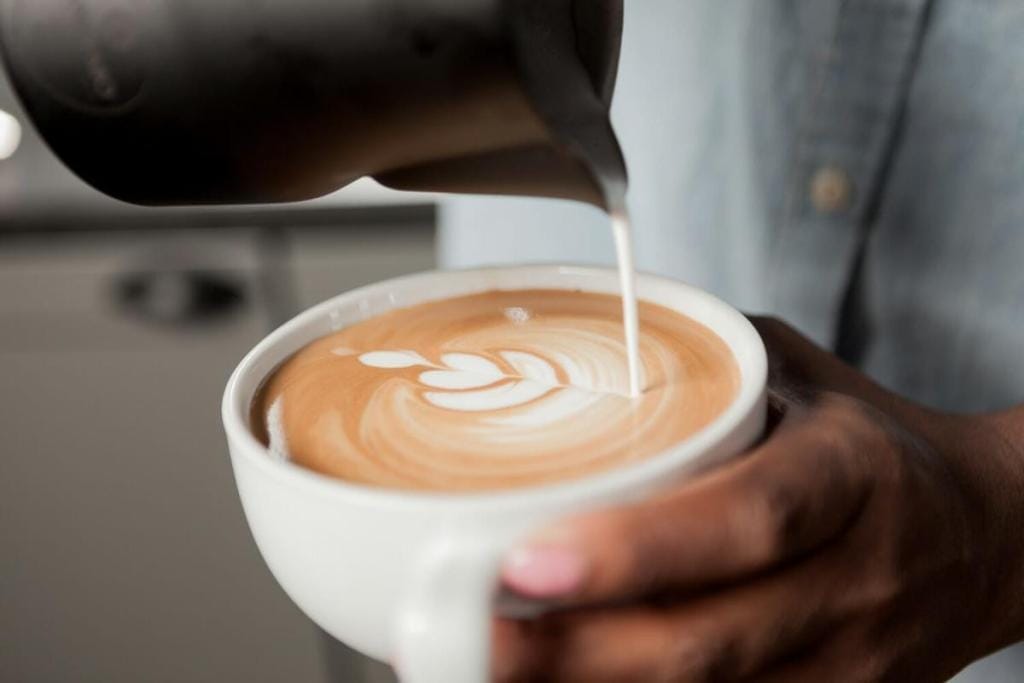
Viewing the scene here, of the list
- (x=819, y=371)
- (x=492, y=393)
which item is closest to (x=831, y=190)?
(x=819, y=371)

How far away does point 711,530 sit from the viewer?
0.31 meters

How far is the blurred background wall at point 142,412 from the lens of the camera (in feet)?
3.19

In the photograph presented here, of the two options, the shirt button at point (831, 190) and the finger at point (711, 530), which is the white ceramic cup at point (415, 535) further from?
the shirt button at point (831, 190)

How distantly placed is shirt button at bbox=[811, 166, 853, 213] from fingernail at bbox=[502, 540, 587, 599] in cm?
39

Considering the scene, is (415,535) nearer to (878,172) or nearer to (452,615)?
(452,615)

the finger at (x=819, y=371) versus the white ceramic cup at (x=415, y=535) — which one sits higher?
the white ceramic cup at (x=415, y=535)

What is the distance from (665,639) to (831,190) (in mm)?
372

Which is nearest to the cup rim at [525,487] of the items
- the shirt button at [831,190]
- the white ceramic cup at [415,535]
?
the white ceramic cup at [415,535]

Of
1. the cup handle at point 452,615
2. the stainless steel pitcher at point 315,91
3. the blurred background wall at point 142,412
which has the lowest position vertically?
the blurred background wall at point 142,412

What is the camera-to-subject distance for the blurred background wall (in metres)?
0.97

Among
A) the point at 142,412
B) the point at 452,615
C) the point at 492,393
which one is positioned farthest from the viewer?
the point at 142,412

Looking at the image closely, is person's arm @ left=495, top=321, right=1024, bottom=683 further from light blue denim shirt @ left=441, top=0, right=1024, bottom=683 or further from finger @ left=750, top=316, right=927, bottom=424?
light blue denim shirt @ left=441, top=0, right=1024, bottom=683

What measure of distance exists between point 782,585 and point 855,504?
0.14 ft

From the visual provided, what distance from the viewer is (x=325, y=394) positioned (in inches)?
17.6
